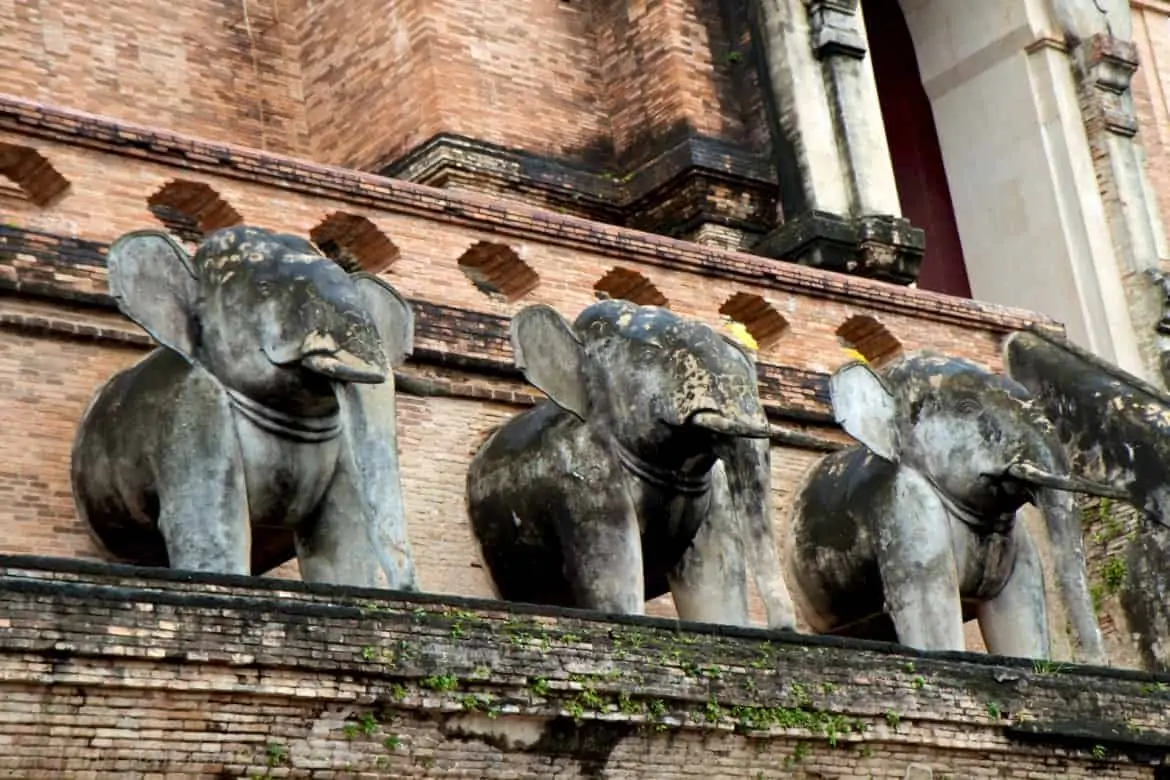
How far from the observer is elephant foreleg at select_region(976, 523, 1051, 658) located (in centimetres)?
1549

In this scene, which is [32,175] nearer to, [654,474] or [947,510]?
[654,474]

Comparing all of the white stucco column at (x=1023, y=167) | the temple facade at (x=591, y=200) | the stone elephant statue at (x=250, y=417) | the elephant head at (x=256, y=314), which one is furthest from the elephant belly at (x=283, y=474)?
the white stucco column at (x=1023, y=167)

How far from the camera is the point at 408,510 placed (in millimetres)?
15125

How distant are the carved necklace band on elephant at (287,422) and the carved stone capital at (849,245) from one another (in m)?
6.72

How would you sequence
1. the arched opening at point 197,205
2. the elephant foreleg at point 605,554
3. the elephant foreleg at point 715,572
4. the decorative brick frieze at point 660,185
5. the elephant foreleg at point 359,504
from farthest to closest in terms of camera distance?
1. the decorative brick frieze at point 660,185
2. the arched opening at point 197,205
3. the elephant foreleg at point 715,572
4. the elephant foreleg at point 605,554
5. the elephant foreleg at point 359,504

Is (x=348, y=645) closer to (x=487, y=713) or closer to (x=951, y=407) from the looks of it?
(x=487, y=713)

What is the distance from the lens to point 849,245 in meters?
19.7

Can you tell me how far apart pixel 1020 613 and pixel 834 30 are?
613cm

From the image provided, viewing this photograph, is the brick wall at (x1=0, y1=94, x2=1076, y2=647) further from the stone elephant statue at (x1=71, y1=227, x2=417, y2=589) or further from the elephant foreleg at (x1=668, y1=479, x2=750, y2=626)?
the elephant foreleg at (x1=668, y1=479, x2=750, y2=626)

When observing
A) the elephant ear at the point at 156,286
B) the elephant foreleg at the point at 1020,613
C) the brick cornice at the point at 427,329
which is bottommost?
the elephant foreleg at the point at 1020,613

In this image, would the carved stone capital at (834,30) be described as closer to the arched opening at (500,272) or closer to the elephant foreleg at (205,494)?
the arched opening at (500,272)

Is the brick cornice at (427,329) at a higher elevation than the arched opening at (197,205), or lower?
lower

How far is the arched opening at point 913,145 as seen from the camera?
77.3 ft

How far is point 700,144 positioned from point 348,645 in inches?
342
